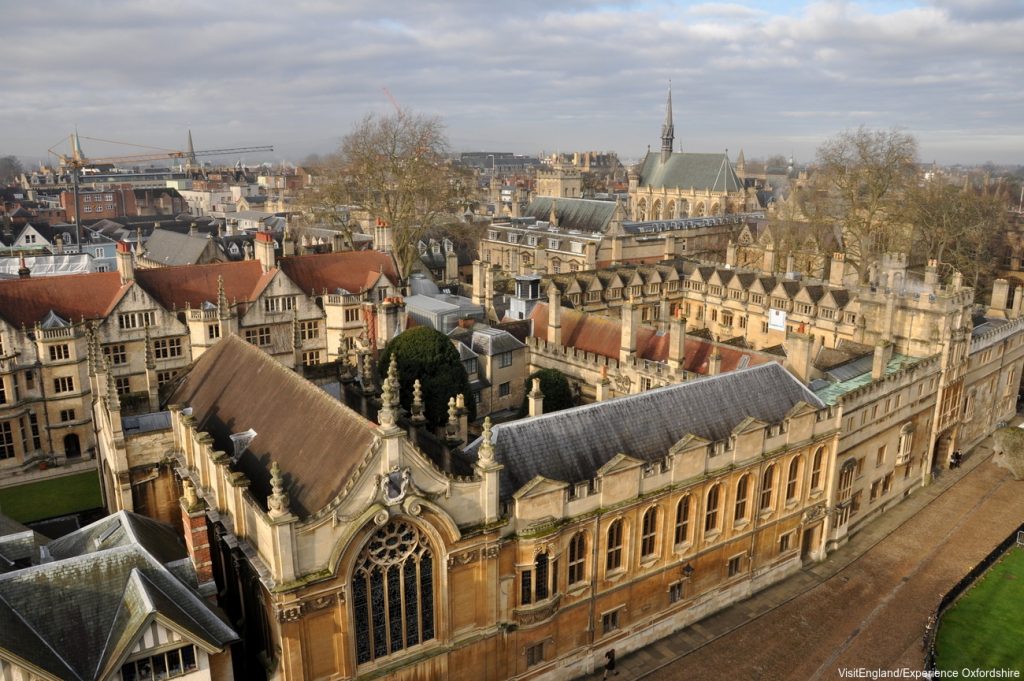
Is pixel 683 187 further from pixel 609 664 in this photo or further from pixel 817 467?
pixel 609 664

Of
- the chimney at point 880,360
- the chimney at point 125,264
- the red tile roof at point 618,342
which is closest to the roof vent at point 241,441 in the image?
the red tile roof at point 618,342

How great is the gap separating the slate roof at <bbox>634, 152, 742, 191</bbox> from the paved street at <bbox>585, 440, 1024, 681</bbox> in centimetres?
7044

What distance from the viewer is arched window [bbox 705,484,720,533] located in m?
26.3

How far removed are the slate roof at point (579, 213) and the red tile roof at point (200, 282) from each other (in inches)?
1700

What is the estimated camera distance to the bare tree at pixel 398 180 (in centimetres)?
5738

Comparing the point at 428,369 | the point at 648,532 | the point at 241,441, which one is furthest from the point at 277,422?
the point at 648,532

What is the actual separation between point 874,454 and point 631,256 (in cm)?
3649

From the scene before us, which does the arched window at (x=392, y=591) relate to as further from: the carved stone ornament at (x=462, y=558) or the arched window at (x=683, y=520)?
the arched window at (x=683, y=520)

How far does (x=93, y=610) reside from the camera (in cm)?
1734

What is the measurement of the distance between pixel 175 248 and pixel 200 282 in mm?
26956

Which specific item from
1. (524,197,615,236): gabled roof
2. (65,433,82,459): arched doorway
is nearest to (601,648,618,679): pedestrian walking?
(65,433,82,459): arched doorway

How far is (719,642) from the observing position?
26250 millimetres

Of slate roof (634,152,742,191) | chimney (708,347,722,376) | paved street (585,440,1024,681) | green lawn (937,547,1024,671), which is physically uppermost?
slate roof (634,152,742,191)

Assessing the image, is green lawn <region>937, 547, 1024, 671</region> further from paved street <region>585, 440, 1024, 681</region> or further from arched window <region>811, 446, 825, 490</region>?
arched window <region>811, 446, 825, 490</region>
